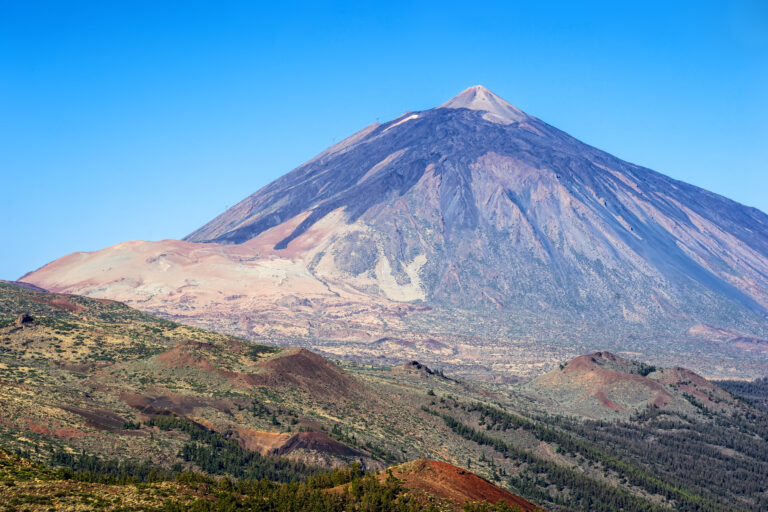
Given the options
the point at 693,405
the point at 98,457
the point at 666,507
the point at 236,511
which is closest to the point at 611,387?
the point at 693,405

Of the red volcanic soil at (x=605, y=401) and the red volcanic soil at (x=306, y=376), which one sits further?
the red volcanic soil at (x=605, y=401)

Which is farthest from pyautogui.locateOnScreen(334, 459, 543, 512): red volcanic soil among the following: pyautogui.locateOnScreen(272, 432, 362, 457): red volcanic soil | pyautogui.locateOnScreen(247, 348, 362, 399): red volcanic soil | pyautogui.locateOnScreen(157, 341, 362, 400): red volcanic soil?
pyautogui.locateOnScreen(247, 348, 362, 399): red volcanic soil

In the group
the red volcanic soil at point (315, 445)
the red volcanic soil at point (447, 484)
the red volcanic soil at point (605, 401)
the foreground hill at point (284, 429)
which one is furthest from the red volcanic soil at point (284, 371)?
the red volcanic soil at point (605, 401)

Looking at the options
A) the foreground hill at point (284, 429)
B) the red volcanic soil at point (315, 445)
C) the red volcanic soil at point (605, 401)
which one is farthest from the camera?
the red volcanic soil at point (605, 401)

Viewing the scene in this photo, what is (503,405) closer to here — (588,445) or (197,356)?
(588,445)

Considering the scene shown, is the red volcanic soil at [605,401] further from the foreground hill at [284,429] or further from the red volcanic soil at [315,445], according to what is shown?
the red volcanic soil at [315,445]

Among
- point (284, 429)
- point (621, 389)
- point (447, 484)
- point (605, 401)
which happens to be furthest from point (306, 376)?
point (621, 389)

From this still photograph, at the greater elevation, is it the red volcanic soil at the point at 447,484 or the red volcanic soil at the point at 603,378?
the red volcanic soil at the point at 447,484
